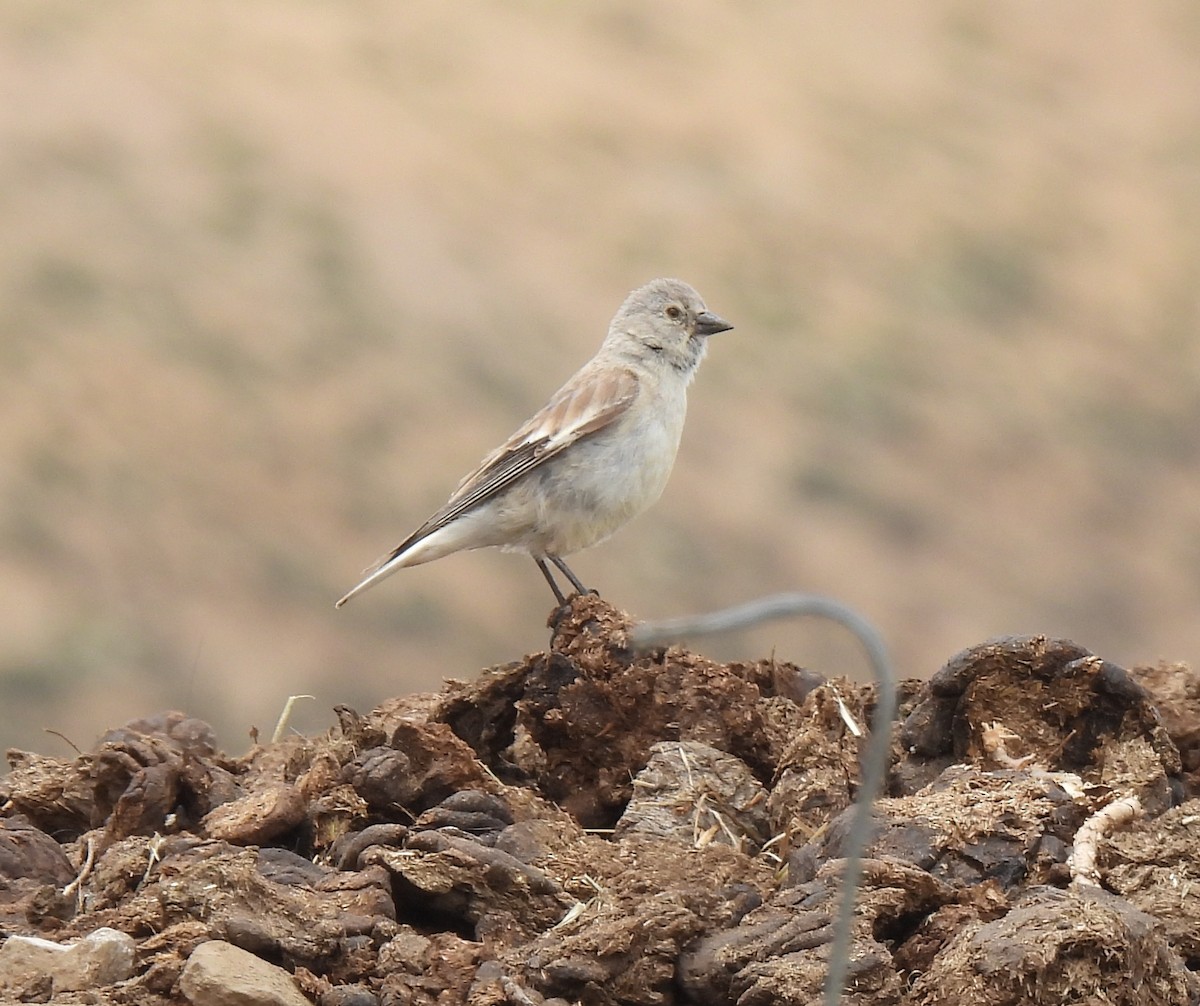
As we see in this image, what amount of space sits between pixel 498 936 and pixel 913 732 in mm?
1461

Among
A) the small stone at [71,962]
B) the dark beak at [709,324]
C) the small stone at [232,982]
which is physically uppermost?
the dark beak at [709,324]

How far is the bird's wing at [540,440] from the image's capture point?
21.7ft

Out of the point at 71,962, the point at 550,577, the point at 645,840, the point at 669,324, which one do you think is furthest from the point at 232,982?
the point at 669,324

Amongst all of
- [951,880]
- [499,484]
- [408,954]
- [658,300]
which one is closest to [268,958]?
[408,954]

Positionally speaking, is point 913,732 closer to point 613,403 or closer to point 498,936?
point 498,936

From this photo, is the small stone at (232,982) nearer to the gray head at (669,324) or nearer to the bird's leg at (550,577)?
the bird's leg at (550,577)

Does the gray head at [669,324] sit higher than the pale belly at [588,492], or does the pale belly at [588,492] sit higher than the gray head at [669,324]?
the gray head at [669,324]

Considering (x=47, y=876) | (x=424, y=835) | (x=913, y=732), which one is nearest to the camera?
(x=424, y=835)

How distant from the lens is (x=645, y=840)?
396cm

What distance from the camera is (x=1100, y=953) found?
3010 millimetres

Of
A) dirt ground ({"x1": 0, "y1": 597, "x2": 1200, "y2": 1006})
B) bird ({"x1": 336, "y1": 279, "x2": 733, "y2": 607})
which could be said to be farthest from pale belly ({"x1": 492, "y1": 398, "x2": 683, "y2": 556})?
dirt ground ({"x1": 0, "y1": 597, "x2": 1200, "y2": 1006})

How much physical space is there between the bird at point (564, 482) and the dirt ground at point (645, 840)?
5.30ft

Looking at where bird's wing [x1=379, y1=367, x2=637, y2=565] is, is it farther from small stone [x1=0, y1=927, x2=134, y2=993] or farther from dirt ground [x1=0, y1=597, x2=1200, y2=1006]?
small stone [x1=0, y1=927, x2=134, y2=993]

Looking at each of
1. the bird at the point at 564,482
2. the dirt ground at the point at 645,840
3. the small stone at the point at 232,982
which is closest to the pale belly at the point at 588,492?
the bird at the point at 564,482
